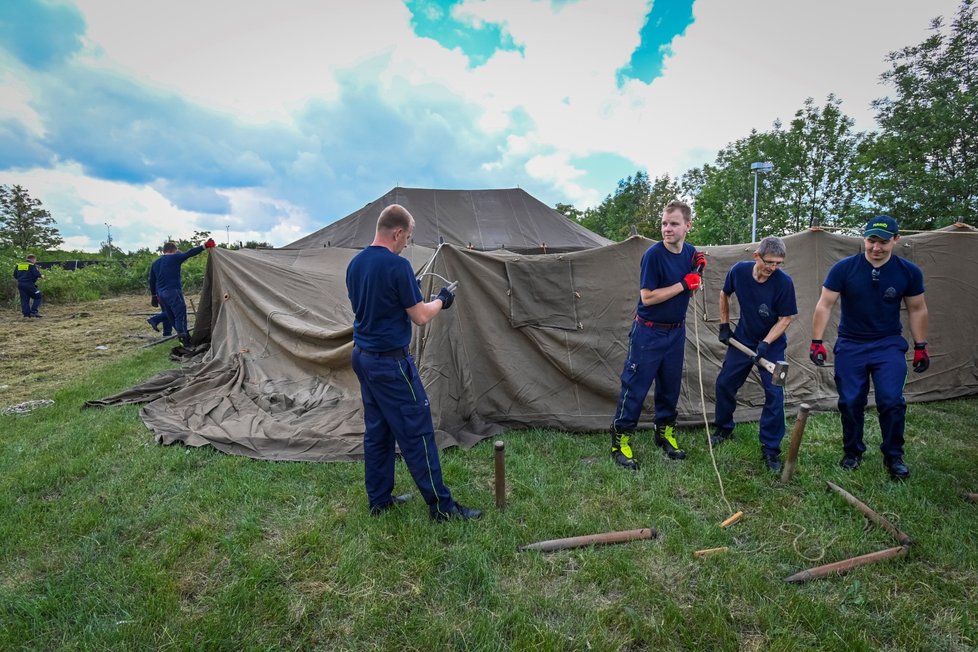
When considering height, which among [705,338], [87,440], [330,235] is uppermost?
[330,235]

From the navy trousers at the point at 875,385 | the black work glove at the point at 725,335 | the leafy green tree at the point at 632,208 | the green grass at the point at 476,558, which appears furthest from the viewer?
the leafy green tree at the point at 632,208

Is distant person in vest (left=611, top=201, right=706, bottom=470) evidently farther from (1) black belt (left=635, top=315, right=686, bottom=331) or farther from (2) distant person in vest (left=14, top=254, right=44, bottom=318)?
(2) distant person in vest (left=14, top=254, right=44, bottom=318)

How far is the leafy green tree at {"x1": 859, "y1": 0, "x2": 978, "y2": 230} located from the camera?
15.2m

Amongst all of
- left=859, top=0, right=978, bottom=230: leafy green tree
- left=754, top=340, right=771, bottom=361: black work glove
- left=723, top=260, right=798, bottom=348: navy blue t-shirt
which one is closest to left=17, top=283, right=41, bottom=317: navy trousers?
left=723, top=260, right=798, bottom=348: navy blue t-shirt

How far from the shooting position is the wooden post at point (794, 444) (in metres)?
2.91

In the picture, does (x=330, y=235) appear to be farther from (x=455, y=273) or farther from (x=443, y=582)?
(x=443, y=582)

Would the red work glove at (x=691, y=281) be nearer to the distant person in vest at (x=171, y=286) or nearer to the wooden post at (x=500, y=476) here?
the wooden post at (x=500, y=476)

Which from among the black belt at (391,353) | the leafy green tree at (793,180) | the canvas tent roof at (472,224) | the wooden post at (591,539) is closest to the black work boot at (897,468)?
the wooden post at (591,539)

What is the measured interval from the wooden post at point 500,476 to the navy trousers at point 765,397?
2113 mm

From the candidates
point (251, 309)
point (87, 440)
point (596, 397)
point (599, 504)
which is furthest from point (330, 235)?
point (599, 504)

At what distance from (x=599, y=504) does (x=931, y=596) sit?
62.0 inches

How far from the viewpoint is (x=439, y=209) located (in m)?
11.9

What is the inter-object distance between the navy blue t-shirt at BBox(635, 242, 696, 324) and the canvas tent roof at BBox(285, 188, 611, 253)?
7448 mm

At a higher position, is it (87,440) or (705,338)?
(705,338)
